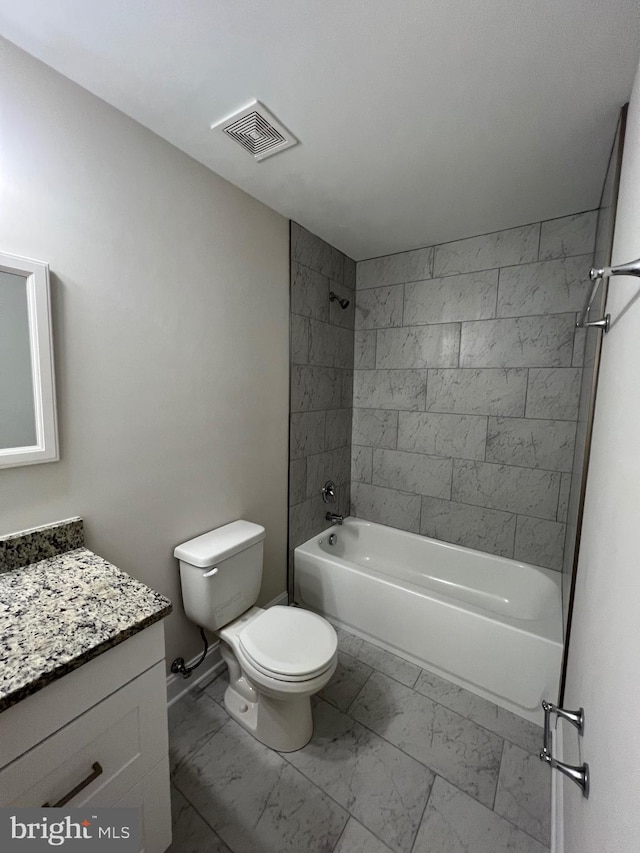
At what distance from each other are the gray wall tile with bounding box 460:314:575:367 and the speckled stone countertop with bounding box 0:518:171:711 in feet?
7.19

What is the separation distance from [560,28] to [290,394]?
1.74 meters

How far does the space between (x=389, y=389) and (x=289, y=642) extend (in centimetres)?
180

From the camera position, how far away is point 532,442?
7.07ft

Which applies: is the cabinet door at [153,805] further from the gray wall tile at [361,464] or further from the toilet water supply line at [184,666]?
the gray wall tile at [361,464]

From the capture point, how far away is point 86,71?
114cm

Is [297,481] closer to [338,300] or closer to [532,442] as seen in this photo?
[338,300]

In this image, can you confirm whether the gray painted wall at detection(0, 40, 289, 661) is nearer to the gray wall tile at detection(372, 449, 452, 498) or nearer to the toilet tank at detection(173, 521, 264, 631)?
the toilet tank at detection(173, 521, 264, 631)

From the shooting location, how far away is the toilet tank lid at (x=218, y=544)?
156 centimetres

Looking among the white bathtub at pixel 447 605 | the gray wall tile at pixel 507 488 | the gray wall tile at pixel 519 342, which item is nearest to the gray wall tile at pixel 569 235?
the gray wall tile at pixel 519 342

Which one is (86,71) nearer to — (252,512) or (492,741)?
(252,512)

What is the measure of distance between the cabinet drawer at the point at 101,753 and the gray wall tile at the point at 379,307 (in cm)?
240

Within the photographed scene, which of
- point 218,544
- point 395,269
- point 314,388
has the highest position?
point 395,269

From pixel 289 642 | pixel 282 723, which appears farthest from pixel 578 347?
pixel 282 723

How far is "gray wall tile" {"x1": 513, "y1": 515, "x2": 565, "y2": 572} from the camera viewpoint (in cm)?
212
